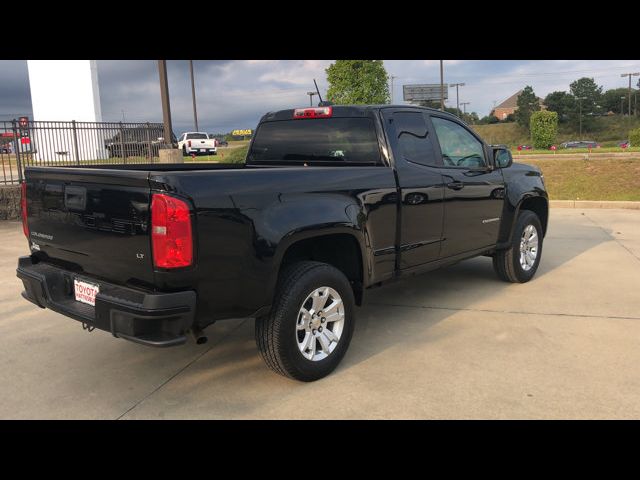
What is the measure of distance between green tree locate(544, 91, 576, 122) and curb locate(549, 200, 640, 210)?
228 feet

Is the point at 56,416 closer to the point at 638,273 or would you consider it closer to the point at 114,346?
the point at 114,346

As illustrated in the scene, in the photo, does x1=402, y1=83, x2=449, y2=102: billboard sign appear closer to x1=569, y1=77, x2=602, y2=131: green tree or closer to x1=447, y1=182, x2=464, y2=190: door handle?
x1=569, y1=77, x2=602, y2=131: green tree

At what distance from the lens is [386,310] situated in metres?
5.24

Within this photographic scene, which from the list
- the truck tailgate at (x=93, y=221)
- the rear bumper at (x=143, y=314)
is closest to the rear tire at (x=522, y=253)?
the rear bumper at (x=143, y=314)

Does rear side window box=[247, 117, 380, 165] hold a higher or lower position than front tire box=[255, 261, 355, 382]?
higher

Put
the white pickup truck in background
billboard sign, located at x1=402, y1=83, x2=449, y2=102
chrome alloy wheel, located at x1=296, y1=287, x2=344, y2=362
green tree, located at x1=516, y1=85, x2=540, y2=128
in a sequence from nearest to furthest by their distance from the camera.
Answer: chrome alloy wheel, located at x1=296, y1=287, x2=344, y2=362 → the white pickup truck in background → billboard sign, located at x1=402, y1=83, x2=449, y2=102 → green tree, located at x1=516, y1=85, x2=540, y2=128

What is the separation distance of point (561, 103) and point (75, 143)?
76.6 m

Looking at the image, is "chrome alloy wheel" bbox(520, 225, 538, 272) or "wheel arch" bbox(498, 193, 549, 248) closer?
"wheel arch" bbox(498, 193, 549, 248)

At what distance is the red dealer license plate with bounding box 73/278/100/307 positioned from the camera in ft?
10.6

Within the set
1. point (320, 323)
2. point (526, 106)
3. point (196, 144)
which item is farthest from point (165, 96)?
point (526, 106)

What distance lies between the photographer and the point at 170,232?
9.45ft

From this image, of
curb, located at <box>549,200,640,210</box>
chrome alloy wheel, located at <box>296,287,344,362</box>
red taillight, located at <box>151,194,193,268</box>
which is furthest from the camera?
curb, located at <box>549,200,640,210</box>

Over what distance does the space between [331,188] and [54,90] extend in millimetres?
31622

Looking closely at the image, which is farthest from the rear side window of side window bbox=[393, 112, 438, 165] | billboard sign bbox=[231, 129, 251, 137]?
billboard sign bbox=[231, 129, 251, 137]
